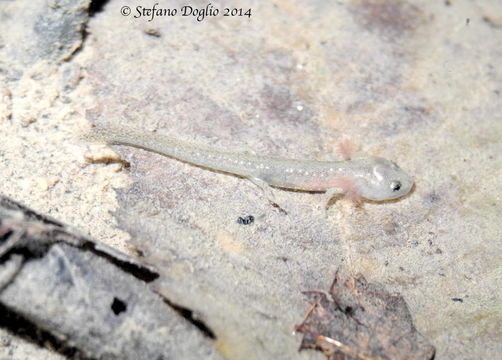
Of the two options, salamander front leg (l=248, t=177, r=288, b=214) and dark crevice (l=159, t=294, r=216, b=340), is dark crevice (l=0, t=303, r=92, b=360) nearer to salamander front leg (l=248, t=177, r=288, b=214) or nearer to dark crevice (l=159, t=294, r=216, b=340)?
dark crevice (l=159, t=294, r=216, b=340)

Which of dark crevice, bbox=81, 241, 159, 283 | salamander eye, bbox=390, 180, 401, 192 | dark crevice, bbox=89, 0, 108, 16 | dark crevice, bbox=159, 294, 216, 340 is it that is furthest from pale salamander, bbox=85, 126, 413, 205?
dark crevice, bbox=89, 0, 108, 16

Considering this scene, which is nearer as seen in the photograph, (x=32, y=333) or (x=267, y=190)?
(x=32, y=333)

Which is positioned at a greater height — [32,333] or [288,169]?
[288,169]

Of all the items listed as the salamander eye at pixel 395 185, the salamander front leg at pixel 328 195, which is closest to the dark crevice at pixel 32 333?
the salamander front leg at pixel 328 195

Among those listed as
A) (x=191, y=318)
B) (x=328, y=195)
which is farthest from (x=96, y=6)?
(x=191, y=318)

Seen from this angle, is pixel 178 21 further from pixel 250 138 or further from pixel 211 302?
pixel 211 302

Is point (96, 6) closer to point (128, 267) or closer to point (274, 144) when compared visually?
point (274, 144)

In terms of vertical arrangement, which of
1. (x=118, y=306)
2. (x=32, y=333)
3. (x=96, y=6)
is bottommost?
(x=32, y=333)
